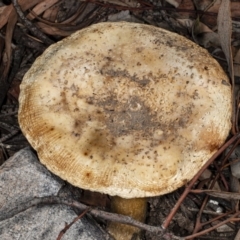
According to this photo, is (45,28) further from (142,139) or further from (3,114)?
(142,139)

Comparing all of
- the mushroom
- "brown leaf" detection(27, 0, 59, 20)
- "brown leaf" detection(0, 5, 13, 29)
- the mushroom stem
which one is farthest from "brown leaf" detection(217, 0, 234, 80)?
"brown leaf" detection(0, 5, 13, 29)

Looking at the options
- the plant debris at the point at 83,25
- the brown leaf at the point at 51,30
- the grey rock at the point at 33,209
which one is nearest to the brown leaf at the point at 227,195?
the plant debris at the point at 83,25

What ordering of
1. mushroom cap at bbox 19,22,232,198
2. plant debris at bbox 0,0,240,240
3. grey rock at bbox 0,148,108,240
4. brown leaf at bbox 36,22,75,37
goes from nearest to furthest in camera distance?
mushroom cap at bbox 19,22,232,198
grey rock at bbox 0,148,108,240
plant debris at bbox 0,0,240,240
brown leaf at bbox 36,22,75,37

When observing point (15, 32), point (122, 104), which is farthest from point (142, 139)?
point (15, 32)

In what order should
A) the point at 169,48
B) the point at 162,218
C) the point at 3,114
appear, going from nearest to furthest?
the point at 169,48, the point at 162,218, the point at 3,114

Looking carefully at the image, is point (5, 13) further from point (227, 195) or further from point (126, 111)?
point (227, 195)

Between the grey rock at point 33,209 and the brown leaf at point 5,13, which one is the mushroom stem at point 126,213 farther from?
the brown leaf at point 5,13

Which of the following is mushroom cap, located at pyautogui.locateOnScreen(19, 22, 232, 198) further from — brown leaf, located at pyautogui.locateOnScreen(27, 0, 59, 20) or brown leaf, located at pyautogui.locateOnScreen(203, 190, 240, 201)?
brown leaf, located at pyautogui.locateOnScreen(27, 0, 59, 20)

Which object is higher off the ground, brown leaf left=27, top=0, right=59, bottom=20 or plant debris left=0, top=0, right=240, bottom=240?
brown leaf left=27, top=0, right=59, bottom=20
